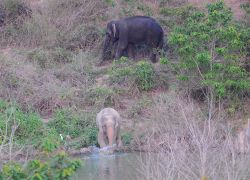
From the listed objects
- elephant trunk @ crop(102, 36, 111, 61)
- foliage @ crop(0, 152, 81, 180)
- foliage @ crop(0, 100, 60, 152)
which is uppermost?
foliage @ crop(0, 152, 81, 180)

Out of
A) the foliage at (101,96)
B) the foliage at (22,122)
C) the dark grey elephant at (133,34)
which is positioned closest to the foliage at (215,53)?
the foliage at (101,96)

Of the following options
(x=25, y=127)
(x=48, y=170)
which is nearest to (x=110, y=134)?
(x=25, y=127)

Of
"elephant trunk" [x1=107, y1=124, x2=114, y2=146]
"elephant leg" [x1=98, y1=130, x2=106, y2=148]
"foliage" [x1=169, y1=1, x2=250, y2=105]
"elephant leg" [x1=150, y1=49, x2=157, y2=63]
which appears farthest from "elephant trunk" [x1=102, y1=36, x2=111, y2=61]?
"elephant trunk" [x1=107, y1=124, x2=114, y2=146]

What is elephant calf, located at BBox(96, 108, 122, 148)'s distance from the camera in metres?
15.6

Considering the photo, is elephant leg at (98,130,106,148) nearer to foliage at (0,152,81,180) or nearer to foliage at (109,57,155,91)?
foliage at (109,57,155,91)

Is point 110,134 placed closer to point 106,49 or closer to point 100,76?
point 100,76

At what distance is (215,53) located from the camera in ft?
55.5

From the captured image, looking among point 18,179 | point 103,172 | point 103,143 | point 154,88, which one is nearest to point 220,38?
point 154,88

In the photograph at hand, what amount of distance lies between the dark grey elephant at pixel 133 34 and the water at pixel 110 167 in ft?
19.0

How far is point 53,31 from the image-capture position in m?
21.3

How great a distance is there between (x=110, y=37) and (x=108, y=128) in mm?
5204

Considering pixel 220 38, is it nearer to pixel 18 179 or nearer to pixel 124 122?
pixel 124 122

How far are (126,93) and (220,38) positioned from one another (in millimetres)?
2921

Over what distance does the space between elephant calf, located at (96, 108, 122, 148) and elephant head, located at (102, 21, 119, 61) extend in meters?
4.53
